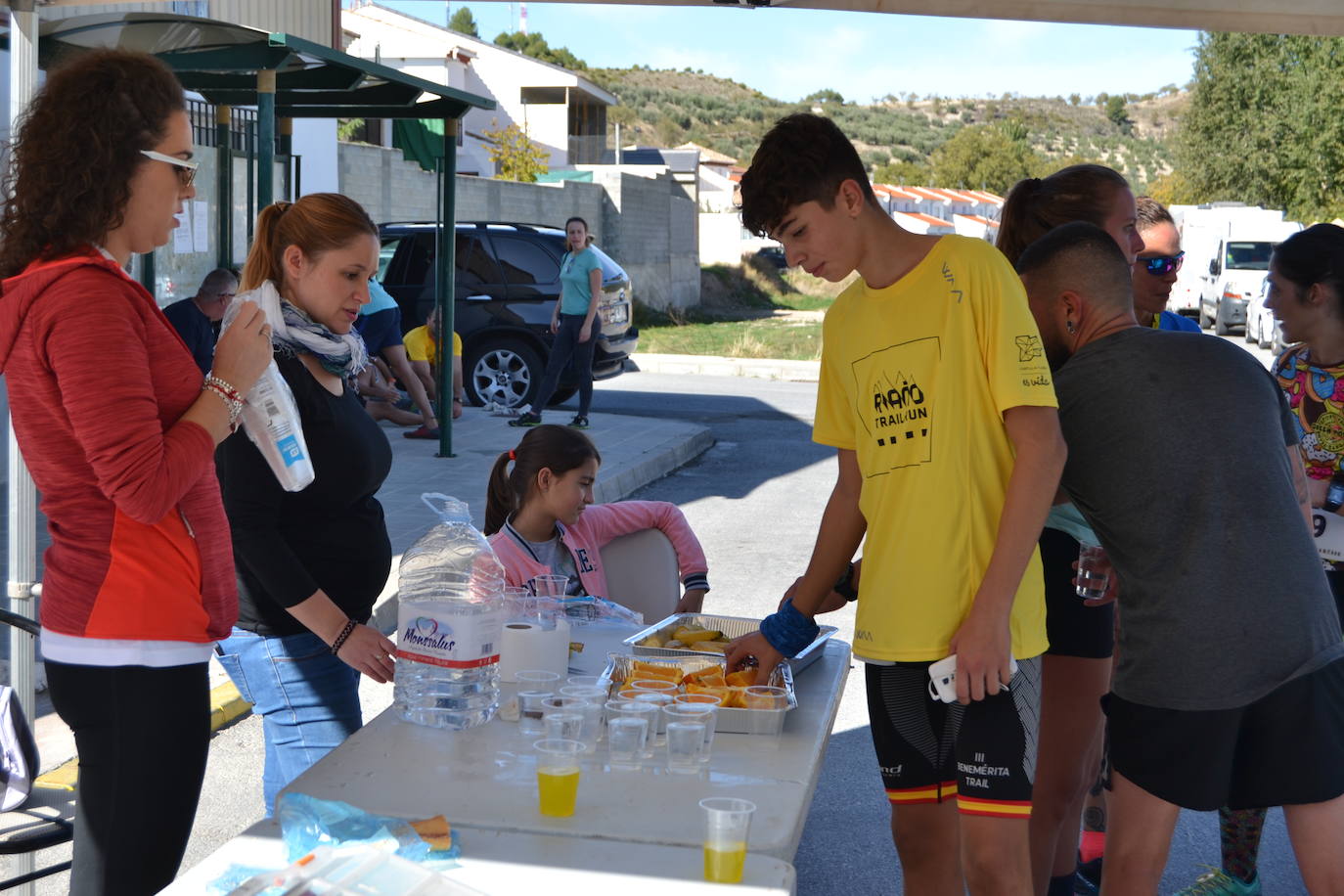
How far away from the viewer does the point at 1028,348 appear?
8.15ft

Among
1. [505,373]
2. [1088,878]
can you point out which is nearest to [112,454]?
[1088,878]

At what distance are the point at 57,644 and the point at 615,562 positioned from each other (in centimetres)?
208

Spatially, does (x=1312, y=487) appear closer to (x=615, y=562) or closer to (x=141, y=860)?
(x=615, y=562)

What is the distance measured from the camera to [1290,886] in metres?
3.92

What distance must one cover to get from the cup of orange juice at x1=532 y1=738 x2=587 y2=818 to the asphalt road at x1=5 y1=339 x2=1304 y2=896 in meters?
1.93

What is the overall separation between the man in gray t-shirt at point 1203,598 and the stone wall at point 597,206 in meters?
19.1

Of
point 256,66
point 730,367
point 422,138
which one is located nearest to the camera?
point 256,66

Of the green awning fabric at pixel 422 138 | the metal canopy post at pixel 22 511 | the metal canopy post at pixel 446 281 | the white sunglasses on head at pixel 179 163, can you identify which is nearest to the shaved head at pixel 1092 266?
the white sunglasses on head at pixel 179 163

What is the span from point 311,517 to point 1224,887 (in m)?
2.70

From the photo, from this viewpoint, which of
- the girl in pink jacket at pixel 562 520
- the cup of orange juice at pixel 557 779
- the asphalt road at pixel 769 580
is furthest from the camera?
the asphalt road at pixel 769 580

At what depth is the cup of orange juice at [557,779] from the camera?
218 cm

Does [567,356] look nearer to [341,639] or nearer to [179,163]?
[341,639]

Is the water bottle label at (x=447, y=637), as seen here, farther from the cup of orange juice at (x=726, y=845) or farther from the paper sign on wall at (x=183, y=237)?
the paper sign on wall at (x=183, y=237)

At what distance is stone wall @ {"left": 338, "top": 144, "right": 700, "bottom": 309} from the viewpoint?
864 inches
